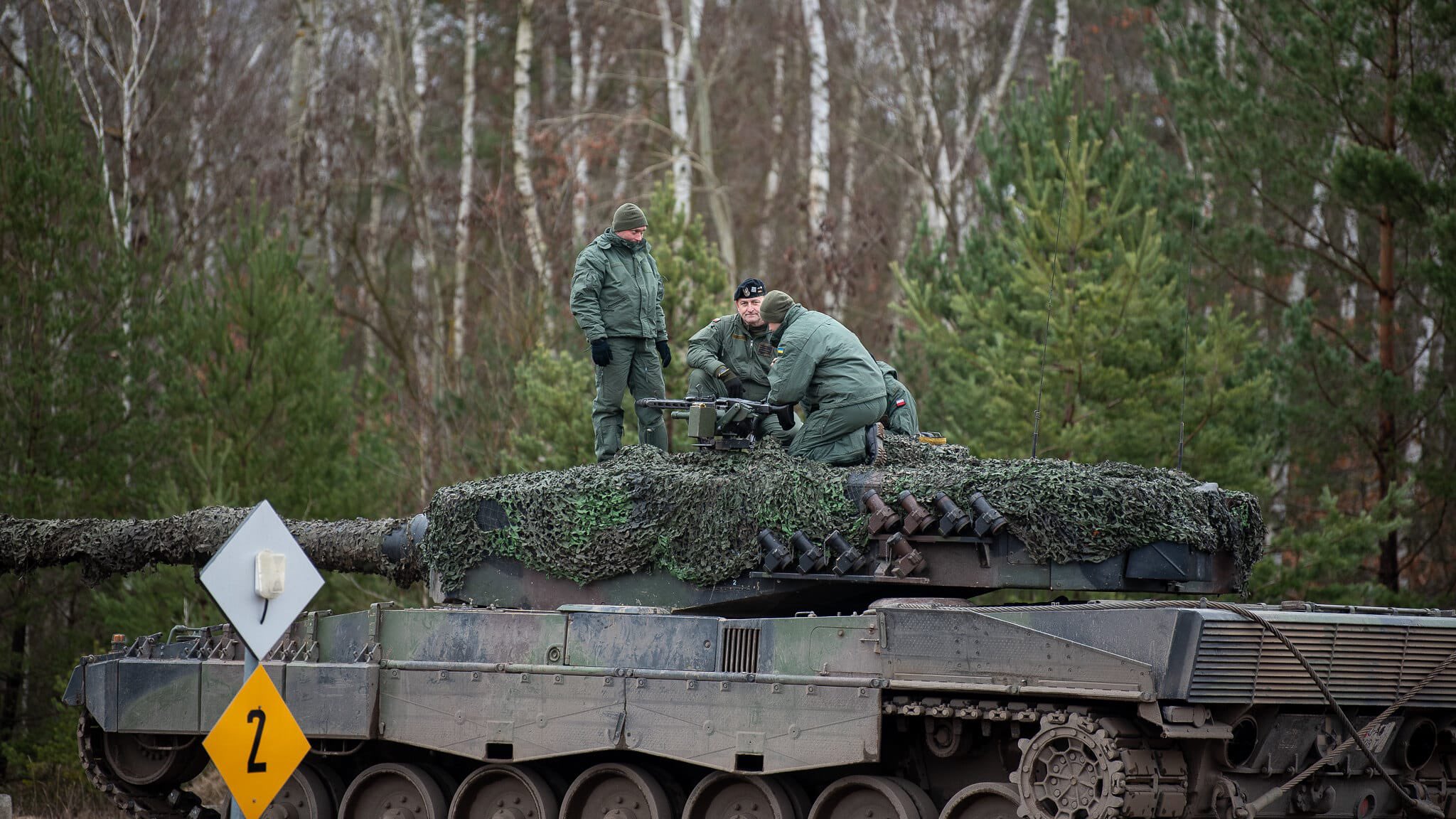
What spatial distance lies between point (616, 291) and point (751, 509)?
232 cm

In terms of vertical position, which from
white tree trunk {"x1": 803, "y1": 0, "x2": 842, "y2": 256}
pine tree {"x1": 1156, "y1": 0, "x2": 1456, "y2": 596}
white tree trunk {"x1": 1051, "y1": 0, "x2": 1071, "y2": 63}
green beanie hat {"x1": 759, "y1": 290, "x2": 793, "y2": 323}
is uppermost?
white tree trunk {"x1": 1051, "y1": 0, "x2": 1071, "y2": 63}

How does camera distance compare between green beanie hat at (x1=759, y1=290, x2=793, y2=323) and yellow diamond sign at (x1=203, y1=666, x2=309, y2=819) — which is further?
green beanie hat at (x1=759, y1=290, x2=793, y2=323)

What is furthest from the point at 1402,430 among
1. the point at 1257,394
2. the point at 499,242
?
the point at 499,242

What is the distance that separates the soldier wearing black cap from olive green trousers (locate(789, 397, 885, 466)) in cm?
124

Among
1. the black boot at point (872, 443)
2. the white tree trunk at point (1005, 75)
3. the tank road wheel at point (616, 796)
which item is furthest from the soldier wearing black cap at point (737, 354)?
the white tree trunk at point (1005, 75)

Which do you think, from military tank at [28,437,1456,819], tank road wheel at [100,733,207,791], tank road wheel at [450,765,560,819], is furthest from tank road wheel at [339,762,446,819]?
tank road wheel at [100,733,207,791]

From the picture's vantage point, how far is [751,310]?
11.6 meters

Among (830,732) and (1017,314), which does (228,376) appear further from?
(830,732)

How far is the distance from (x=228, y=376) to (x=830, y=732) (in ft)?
34.3

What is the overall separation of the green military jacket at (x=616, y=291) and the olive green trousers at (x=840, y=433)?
176 centimetres

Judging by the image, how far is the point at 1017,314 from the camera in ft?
57.5

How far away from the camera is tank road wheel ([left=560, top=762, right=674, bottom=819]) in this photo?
10.2 meters

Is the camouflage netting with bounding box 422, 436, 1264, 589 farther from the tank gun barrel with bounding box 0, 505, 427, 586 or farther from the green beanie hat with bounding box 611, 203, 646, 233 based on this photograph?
the green beanie hat with bounding box 611, 203, 646, 233

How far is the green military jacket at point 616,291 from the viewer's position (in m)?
11.4
